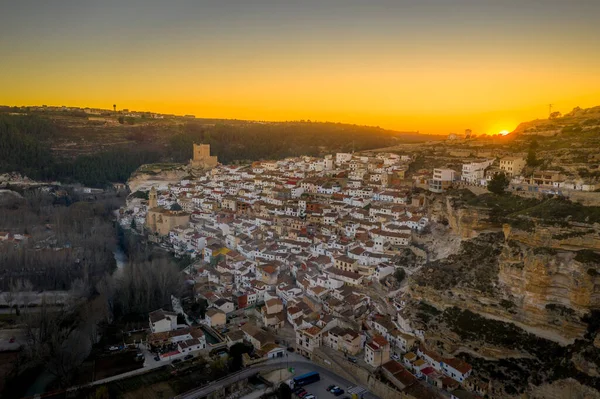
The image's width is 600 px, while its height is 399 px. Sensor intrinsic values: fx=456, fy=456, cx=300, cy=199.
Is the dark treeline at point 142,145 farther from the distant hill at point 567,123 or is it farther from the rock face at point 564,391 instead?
the rock face at point 564,391

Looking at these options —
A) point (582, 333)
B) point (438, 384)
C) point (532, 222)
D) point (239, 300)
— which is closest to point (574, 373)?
point (582, 333)

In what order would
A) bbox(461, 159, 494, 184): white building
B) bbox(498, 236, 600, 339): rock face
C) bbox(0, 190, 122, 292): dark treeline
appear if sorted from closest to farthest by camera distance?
1. bbox(498, 236, 600, 339): rock face
2. bbox(0, 190, 122, 292): dark treeline
3. bbox(461, 159, 494, 184): white building

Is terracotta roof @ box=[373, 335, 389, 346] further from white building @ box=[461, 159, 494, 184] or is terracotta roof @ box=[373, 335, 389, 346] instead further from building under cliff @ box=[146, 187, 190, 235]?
building under cliff @ box=[146, 187, 190, 235]

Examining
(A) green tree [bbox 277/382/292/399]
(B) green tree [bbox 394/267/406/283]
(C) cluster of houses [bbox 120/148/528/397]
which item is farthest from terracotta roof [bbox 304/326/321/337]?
(B) green tree [bbox 394/267/406/283]

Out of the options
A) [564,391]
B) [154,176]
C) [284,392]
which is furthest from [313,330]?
[154,176]

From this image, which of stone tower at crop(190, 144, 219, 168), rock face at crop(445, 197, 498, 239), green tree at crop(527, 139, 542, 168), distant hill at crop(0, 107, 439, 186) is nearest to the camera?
rock face at crop(445, 197, 498, 239)

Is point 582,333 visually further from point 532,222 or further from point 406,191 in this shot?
point 406,191

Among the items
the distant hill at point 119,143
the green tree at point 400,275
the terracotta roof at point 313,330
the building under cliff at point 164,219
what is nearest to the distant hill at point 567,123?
the green tree at point 400,275

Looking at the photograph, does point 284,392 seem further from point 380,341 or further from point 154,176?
point 154,176
